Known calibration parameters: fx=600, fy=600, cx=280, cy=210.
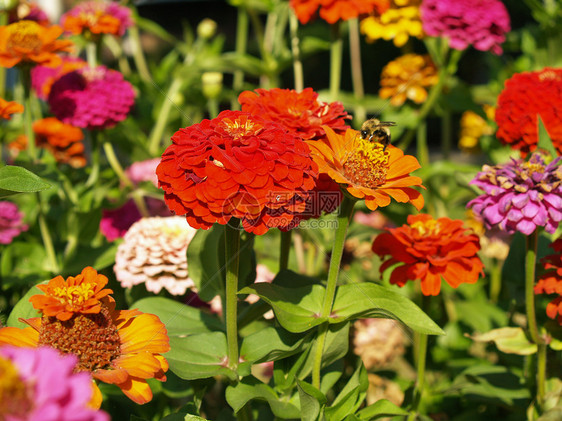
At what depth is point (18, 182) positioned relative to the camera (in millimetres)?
1024

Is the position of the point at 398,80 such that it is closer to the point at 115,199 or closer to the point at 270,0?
the point at 270,0

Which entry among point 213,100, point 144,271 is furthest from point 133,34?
point 144,271

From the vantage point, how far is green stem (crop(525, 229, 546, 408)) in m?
1.20

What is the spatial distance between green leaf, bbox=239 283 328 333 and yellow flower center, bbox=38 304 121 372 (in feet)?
0.76

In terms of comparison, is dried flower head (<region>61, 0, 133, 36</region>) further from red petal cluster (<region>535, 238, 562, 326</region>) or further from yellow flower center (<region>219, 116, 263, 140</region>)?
red petal cluster (<region>535, 238, 562, 326</region>)

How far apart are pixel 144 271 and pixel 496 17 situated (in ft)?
4.43

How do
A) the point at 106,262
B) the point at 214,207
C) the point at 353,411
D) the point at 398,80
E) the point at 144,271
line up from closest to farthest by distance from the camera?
1. the point at 214,207
2. the point at 353,411
3. the point at 144,271
4. the point at 106,262
5. the point at 398,80

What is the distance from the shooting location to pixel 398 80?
2150 millimetres

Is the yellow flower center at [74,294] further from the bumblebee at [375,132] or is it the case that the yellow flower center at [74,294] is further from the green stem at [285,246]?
the bumblebee at [375,132]

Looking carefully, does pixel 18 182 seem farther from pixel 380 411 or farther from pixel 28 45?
pixel 380 411

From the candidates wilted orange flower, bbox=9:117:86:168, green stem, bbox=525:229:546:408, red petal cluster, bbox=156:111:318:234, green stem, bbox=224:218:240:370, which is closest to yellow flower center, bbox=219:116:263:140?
→ red petal cluster, bbox=156:111:318:234

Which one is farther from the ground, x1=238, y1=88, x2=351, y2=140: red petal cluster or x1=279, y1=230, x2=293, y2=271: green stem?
x1=238, y1=88, x2=351, y2=140: red petal cluster

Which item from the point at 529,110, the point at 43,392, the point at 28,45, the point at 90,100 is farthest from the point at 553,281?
the point at 28,45

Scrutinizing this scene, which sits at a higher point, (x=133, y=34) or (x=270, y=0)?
(x=270, y=0)
